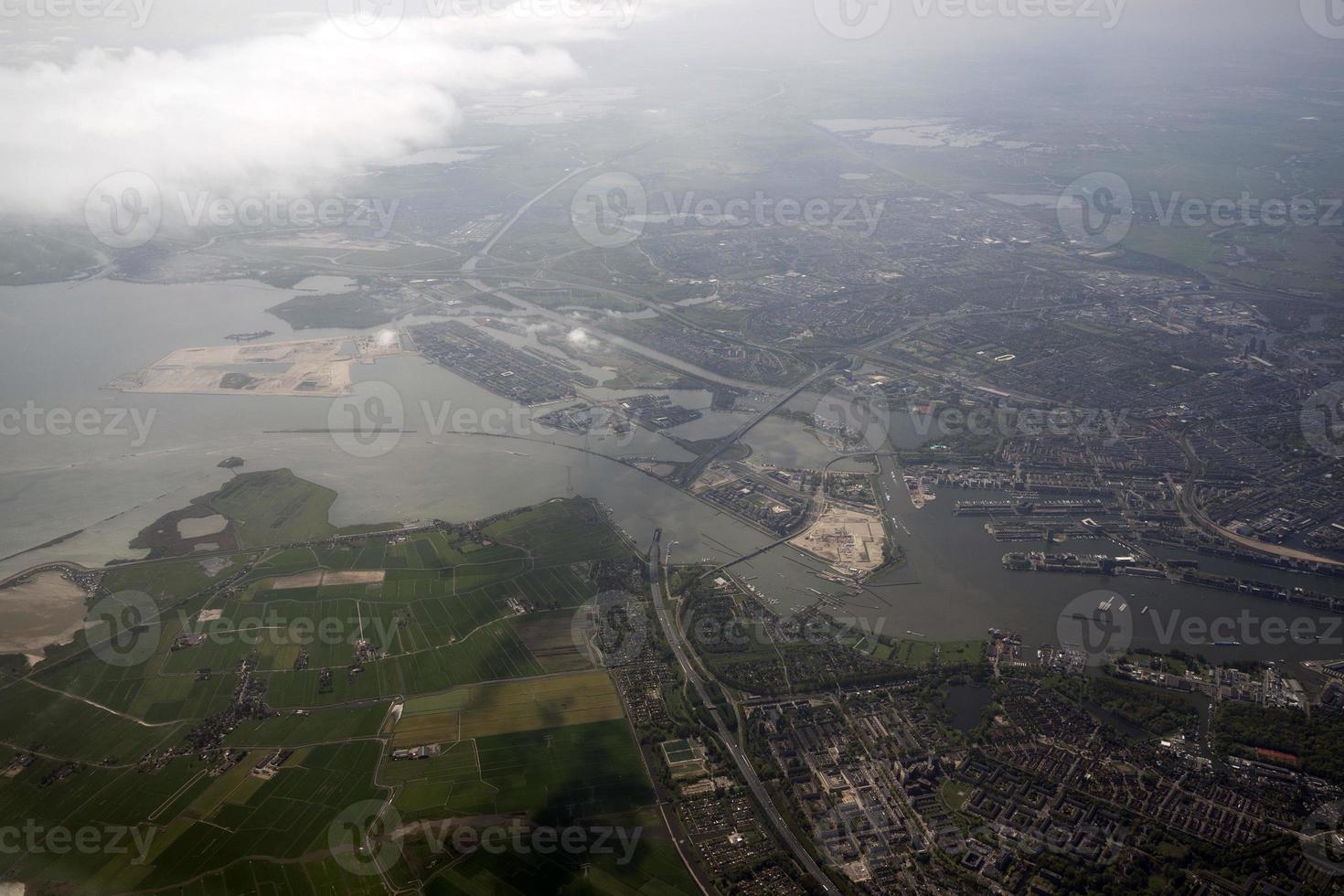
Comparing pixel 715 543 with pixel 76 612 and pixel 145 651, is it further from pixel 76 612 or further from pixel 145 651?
pixel 76 612

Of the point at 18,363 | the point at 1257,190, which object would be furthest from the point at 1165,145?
the point at 18,363

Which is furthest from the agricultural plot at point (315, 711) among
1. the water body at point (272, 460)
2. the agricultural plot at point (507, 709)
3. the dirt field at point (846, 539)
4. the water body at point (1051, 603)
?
the water body at point (1051, 603)

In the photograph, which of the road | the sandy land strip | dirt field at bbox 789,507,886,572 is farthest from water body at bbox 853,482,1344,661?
the sandy land strip

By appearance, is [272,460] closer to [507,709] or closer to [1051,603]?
[507,709]

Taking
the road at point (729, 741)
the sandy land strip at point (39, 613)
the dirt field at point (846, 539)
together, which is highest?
the sandy land strip at point (39, 613)

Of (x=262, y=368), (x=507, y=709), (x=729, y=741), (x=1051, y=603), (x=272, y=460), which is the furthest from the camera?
(x=262, y=368)

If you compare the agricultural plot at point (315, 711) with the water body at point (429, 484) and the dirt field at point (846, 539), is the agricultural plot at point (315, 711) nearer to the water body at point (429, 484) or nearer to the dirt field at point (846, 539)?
the water body at point (429, 484)

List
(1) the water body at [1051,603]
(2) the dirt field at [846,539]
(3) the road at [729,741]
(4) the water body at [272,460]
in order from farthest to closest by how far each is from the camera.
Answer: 1. (4) the water body at [272,460]
2. (2) the dirt field at [846,539]
3. (1) the water body at [1051,603]
4. (3) the road at [729,741]

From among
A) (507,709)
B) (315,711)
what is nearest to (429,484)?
(315,711)

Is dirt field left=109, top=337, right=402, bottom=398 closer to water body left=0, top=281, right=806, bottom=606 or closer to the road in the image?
water body left=0, top=281, right=806, bottom=606
